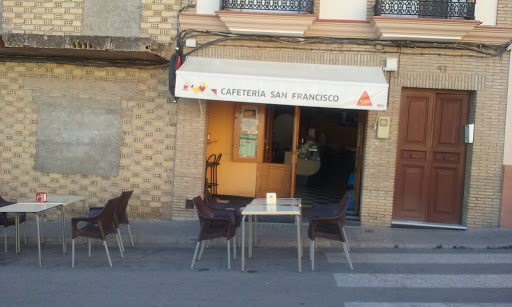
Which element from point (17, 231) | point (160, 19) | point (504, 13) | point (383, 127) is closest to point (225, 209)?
point (17, 231)

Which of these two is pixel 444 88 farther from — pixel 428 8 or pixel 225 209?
pixel 225 209

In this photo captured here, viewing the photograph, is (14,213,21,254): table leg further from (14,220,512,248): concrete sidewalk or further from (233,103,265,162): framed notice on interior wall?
(233,103,265,162): framed notice on interior wall

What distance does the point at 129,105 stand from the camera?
10.1 metres

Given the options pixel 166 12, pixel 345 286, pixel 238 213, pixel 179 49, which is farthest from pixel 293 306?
pixel 166 12

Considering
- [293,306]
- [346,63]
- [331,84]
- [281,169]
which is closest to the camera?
[293,306]

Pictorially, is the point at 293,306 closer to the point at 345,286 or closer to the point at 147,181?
the point at 345,286

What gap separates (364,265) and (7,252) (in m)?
5.46

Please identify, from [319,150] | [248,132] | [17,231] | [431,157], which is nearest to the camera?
[17,231]

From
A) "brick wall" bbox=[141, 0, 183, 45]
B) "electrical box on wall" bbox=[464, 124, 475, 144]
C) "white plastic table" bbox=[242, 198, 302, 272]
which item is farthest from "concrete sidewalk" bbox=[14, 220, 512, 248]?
"brick wall" bbox=[141, 0, 183, 45]

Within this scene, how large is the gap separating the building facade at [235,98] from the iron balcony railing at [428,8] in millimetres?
30

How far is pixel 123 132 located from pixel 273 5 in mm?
3790

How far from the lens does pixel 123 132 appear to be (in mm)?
10109

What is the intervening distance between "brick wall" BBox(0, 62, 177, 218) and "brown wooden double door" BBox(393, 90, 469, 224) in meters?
4.49

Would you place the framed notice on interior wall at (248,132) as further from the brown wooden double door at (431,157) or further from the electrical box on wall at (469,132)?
the electrical box on wall at (469,132)
